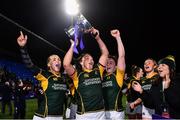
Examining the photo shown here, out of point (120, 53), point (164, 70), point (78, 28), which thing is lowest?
point (164, 70)

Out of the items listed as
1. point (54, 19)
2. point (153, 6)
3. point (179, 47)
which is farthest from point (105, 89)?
point (179, 47)

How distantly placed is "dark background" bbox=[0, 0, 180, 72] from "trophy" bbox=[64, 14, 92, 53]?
81.3 feet

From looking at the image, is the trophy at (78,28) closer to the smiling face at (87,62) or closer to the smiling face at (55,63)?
the smiling face at (87,62)

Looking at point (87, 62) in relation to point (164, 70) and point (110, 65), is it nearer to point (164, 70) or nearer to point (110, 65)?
point (110, 65)

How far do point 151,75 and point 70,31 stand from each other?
2800 millimetres

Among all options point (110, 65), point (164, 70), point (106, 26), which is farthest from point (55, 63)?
point (106, 26)

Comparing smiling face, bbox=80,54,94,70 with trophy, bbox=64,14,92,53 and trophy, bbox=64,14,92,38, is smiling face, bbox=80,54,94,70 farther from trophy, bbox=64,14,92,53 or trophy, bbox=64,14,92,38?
trophy, bbox=64,14,92,38

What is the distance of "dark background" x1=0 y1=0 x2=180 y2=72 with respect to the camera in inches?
1331

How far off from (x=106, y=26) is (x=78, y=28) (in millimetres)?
34104

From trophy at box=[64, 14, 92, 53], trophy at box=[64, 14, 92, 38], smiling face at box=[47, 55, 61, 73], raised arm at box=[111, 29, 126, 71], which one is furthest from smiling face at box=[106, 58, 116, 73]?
smiling face at box=[47, 55, 61, 73]

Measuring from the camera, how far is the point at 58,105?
23.5 ft

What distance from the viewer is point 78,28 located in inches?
285

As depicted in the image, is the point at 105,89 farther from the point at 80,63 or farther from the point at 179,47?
the point at 179,47

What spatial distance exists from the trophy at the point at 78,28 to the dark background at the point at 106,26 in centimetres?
2477
